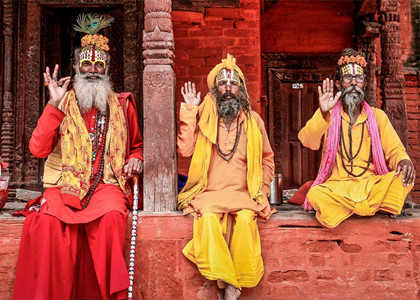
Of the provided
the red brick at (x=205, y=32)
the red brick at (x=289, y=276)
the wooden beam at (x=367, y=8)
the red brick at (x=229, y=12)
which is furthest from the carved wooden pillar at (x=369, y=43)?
the red brick at (x=289, y=276)

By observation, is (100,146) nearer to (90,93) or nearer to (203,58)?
(90,93)

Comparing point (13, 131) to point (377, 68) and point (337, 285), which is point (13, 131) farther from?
point (377, 68)

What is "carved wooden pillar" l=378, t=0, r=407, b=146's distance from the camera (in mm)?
5227

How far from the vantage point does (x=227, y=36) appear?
6.96m

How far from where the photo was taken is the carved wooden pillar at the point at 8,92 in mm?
6602

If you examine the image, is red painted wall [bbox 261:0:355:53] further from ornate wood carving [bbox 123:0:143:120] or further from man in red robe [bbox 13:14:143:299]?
man in red robe [bbox 13:14:143:299]

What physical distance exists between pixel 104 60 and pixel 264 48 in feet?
14.6

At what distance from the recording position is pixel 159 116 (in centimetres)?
430

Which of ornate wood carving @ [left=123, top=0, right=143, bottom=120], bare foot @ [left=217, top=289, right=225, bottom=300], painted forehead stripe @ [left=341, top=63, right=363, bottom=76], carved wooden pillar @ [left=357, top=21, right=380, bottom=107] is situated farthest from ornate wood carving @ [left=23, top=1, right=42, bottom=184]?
carved wooden pillar @ [left=357, top=21, right=380, bottom=107]

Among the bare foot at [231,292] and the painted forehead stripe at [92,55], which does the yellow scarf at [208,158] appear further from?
the painted forehead stripe at [92,55]

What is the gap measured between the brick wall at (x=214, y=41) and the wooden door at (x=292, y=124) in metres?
1.70

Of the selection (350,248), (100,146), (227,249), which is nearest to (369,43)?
(350,248)

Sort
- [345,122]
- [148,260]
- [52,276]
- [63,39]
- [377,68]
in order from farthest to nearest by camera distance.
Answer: [377,68], [63,39], [345,122], [148,260], [52,276]

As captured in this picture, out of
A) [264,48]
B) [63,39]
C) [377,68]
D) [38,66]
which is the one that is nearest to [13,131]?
[38,66]
